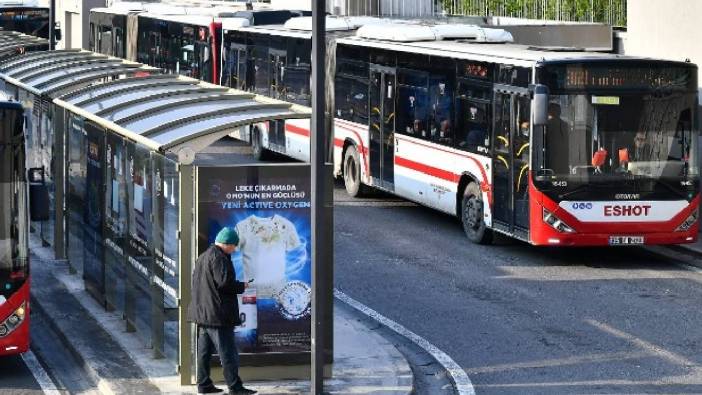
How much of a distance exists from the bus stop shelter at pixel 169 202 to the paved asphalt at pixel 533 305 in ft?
7.12

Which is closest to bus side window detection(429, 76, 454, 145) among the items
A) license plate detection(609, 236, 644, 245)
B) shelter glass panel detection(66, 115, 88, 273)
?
license plate detection(609, 236, 644, 245)

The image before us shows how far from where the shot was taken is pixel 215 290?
1348cm

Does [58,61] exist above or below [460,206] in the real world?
above

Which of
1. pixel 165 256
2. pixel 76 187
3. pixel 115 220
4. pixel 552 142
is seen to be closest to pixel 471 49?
pixel 552 142

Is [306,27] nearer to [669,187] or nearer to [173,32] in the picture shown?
[173,32]

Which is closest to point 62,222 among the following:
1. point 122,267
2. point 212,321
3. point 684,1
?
point 122,267

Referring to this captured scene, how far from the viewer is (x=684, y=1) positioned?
2620cm

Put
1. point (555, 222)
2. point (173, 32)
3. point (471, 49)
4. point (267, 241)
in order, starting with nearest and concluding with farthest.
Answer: point (267, 241)
point (555, 222)
point (471, 49)
point (173, 32)

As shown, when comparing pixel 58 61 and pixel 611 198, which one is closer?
pixel 611 198

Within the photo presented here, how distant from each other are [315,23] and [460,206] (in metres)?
11.1

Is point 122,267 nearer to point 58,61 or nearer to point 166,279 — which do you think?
point 166,279

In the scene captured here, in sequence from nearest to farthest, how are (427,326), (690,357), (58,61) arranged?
1. (690,357)
2. (427,326)
3. (58,61)

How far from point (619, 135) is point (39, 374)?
9099mm

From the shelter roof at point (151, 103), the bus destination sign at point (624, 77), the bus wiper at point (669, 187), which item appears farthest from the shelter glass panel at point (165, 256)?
the bus wiper at point (669, 187)
